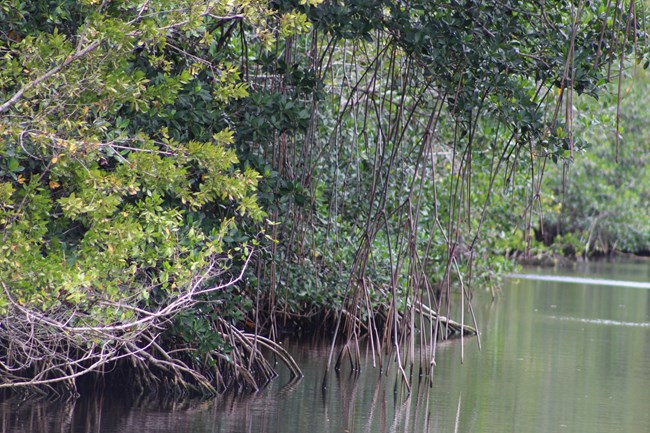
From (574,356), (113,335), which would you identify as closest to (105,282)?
(113,335)

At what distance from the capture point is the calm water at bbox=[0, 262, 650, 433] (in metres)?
7.66

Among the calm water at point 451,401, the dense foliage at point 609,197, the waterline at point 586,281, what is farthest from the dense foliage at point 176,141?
the dense foliage at point 609,197

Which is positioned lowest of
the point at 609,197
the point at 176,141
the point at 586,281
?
the point at 586,281

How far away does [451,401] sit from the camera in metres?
9.04

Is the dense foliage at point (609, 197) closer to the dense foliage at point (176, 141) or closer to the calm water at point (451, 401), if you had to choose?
the calm water at point (451, 401)

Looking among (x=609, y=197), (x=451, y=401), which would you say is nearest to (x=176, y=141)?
(x=451, y=401)

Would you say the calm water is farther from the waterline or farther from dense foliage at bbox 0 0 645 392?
the waterline

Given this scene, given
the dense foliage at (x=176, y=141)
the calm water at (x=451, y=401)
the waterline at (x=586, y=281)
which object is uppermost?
the dense foliage at (x=176, y=141)

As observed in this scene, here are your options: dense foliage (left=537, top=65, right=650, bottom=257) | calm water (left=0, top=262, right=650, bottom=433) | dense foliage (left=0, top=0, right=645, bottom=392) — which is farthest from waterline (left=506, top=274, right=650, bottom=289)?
dense foliage (left=0, top=0, right=645, bottom=392)

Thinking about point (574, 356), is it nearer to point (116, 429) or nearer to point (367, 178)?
point (367, 178)

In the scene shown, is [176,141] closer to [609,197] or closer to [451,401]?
[451,401]

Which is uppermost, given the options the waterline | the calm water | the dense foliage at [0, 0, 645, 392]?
the dense foliage at [0, 0, 645, 392]

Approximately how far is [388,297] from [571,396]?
2609 millimetres

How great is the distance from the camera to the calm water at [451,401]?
25.1 feet
